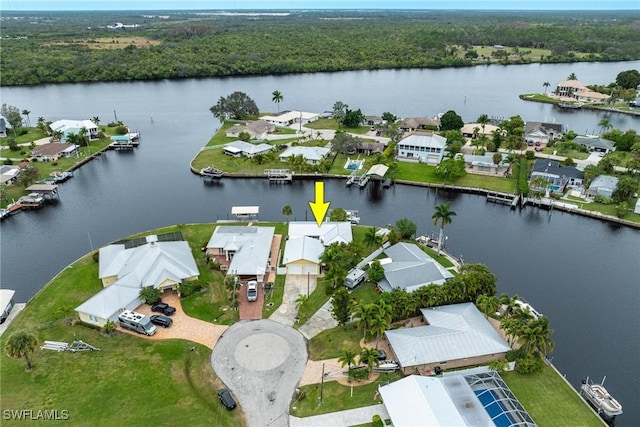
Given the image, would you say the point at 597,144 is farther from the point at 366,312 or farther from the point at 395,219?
the point at 366,312

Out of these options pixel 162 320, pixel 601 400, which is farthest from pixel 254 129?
pixel 601 400

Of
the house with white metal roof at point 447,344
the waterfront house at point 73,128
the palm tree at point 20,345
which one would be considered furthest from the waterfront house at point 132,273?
the waterfront house at point 73,128

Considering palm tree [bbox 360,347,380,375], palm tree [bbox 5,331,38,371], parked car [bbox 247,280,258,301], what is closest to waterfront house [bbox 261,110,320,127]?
parked car [bbox 247,280,258,301]

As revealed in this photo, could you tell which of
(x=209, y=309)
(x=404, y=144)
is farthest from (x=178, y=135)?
(x=209, y=309)

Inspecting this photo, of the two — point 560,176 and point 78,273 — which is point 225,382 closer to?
point 78,273

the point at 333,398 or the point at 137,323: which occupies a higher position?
the point at 137,323

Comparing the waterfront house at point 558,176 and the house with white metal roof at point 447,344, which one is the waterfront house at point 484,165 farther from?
the house with white metal roof at point 447,344
